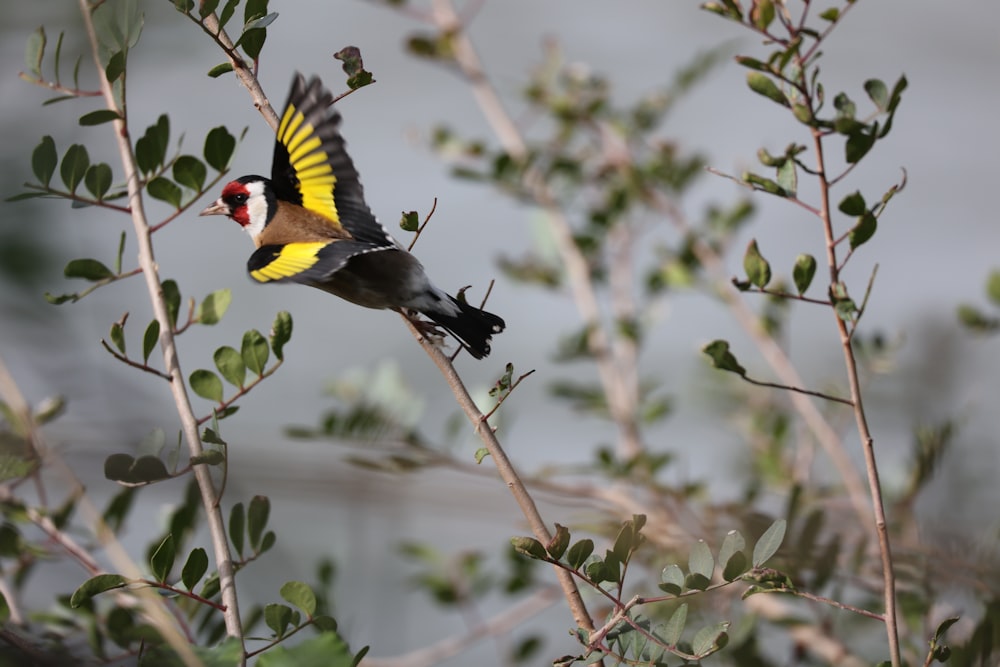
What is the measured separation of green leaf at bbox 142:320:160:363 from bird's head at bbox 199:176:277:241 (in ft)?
1.06

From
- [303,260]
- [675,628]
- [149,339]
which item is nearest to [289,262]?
[303,260]

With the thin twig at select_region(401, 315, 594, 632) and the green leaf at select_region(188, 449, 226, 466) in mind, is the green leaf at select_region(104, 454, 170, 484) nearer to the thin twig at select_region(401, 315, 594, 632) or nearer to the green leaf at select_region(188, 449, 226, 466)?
the green leaf at select_region(188, 449, 226, 466)

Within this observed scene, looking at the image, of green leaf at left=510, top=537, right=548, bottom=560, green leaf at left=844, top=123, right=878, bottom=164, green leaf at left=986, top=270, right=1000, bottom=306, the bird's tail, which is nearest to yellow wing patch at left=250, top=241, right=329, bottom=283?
the bird's tail

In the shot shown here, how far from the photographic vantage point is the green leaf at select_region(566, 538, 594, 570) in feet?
1.73

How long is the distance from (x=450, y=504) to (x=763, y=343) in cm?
37

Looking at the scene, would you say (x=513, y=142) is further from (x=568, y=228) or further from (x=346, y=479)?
(x=346, y=479)

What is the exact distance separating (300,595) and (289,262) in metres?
0.24

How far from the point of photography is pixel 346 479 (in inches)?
39.5

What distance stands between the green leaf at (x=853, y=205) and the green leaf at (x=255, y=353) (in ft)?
1.12

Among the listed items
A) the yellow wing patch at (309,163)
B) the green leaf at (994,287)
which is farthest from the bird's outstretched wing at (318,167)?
the green leaf at (994,287)

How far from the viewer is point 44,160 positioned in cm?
55

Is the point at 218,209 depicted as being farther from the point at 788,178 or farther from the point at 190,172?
the point at 788,178

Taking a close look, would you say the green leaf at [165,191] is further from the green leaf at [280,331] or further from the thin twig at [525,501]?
the thin twig at [525,501]

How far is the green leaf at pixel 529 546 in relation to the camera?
0.50 meters
